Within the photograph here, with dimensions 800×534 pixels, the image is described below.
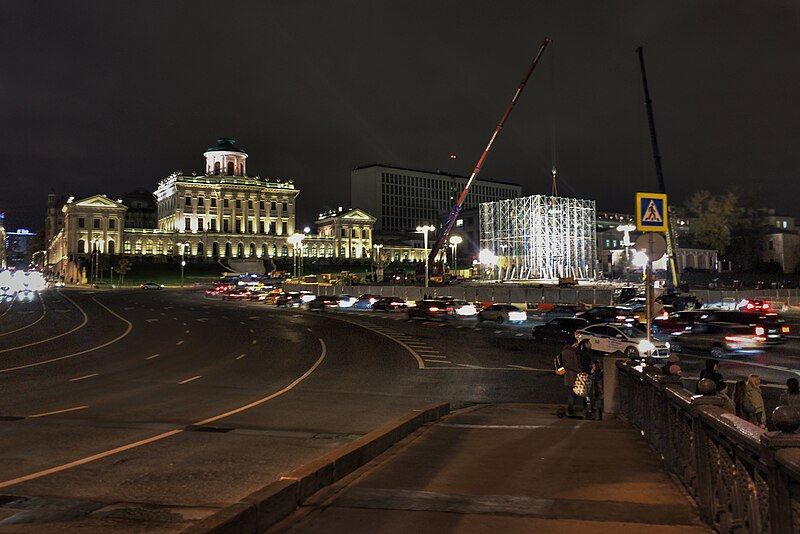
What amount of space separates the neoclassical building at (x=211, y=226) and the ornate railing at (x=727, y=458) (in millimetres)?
136361

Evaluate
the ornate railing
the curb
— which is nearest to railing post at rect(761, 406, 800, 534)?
the ornate railing

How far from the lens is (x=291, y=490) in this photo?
23.5 ft

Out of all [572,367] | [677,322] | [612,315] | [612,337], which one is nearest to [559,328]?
[677,322]

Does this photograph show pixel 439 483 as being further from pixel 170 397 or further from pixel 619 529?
pixel 170 397

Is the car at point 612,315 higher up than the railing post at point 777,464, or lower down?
lower down

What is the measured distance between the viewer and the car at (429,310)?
54.0m

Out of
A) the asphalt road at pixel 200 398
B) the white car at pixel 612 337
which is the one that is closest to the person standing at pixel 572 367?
the asphalt road at pixel 200 398

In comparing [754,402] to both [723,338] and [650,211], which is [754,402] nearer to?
[650,211]

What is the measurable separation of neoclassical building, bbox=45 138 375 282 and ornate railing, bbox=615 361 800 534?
136 meters

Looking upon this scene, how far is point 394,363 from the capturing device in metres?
26.3

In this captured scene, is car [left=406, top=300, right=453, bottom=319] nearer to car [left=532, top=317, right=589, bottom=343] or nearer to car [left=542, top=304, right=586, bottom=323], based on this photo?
car [left=542, top=304, right=586, bottom=323]

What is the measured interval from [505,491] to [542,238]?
7950 centimetres

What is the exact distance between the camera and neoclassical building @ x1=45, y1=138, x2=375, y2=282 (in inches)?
5950

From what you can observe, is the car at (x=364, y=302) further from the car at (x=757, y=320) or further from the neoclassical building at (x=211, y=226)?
the neoclassical building at (x=211, y=226)
